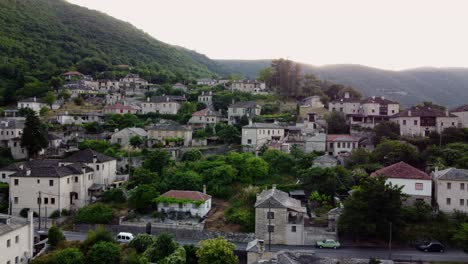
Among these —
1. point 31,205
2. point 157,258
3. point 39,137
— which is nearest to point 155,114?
point 39,137

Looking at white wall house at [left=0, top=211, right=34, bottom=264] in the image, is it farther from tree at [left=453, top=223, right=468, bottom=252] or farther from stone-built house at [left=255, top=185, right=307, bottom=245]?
tree at [left=453, top=223, right=468, bottom=252]

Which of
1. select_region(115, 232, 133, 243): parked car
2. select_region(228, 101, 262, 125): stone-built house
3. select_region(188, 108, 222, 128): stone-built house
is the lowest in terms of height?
select_region(115, 232, 133, 243): parked car

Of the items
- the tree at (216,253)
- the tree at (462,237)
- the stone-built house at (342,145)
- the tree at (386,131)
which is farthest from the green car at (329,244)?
the tree at (386,131)

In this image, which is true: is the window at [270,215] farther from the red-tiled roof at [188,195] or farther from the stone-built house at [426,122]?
the stone-built house at [426,122]

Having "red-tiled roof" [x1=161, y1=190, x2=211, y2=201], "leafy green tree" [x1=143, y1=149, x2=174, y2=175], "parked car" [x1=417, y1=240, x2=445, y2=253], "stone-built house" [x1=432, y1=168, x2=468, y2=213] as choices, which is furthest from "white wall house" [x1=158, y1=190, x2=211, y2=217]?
"stone-built house" [x1=432, y1=168, x2=468, y2=213]

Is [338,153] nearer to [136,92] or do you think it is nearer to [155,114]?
[155,114]

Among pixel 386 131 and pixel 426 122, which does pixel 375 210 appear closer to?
pixel 386 131
